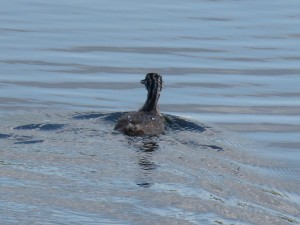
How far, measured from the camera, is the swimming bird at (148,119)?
1529 centimetres

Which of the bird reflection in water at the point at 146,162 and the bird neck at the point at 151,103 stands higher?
the bird neck at the point at 151,103

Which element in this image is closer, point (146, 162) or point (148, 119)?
point (146, 162)

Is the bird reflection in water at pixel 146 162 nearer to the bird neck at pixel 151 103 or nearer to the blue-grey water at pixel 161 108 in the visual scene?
the blue-grey water at pixel 161 108

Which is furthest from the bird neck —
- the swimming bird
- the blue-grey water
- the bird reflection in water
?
the bird reflection in water

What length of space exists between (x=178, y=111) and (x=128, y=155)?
14.6 ft

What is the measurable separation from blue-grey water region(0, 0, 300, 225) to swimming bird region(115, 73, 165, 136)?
0.20 meters

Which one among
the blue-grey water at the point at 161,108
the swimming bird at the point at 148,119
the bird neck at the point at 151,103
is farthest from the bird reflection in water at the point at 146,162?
the bird neck at the point at 151,103

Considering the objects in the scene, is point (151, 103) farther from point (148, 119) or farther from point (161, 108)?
point (161, 108)

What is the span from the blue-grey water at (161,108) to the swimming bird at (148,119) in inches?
7.9

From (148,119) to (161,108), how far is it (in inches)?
102

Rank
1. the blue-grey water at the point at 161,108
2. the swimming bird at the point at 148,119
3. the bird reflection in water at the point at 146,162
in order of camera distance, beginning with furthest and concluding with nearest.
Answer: the swimming bird at the point at 148,119, the bird reflection in water at the point at 146,162, the blue-grey water at the point at 161,108

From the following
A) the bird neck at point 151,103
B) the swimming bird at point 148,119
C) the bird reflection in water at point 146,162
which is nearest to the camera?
the bird reflection in water at point 146,162

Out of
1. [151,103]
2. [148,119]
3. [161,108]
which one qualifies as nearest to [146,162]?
[148,119]

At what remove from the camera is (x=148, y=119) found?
15789 millimetres
